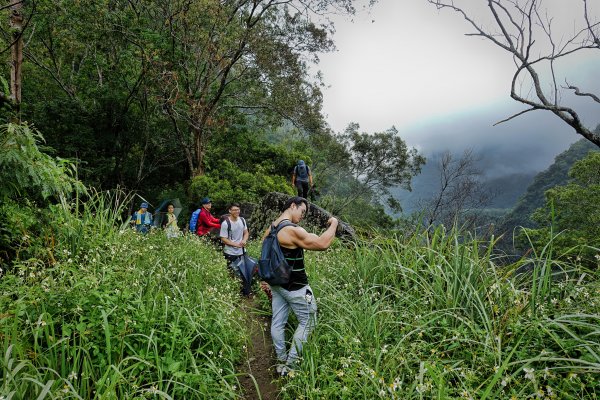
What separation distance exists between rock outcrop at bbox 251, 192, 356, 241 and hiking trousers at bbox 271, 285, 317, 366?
6371mm

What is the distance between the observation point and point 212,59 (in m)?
13.7

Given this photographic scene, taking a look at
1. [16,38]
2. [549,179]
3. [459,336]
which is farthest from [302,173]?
[549,179]

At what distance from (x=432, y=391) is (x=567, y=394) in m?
0.85

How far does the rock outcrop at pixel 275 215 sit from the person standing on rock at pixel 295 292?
637cm

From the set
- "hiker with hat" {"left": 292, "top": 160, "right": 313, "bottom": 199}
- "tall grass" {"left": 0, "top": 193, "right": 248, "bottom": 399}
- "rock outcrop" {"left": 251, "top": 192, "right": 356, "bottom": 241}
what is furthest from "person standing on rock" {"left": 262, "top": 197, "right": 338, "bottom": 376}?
"hiker with hat" {"left": 292, "top": 160, "right": 313, "bottom": 199}

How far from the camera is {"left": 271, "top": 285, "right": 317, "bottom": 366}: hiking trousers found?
3.66m

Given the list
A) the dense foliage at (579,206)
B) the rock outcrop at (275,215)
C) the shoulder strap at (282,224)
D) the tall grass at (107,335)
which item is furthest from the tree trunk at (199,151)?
the dense foliage at (579,206)

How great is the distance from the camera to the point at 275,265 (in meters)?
3.64

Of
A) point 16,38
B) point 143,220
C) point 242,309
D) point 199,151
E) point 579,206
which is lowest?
point 242,309

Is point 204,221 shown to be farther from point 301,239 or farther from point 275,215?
point 301,239

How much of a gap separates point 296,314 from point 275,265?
59 centimetres

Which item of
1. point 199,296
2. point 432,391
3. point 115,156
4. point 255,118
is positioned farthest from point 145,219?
point 255,118

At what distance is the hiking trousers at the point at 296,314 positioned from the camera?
3658mm

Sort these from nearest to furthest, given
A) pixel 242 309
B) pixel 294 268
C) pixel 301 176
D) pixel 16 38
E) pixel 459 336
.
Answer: pixel 459 336, pixel 294 268, pixel 242 309, pixel 16 38, pixel 301 176
